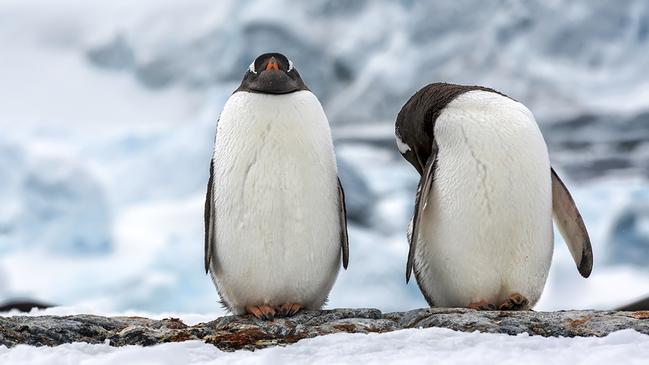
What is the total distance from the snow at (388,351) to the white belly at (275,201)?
18.0 inches

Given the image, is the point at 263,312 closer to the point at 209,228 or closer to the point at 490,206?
the point at 209,228

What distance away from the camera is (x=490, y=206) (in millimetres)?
2488

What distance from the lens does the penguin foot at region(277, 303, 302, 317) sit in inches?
95.9

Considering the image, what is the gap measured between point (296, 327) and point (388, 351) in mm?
370

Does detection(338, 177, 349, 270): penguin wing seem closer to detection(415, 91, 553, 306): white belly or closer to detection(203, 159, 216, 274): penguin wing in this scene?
detection(415, 91, 553, 306): white belly

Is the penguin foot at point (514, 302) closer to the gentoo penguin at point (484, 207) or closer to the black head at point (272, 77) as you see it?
the gentoo penguin at point (484, 207)

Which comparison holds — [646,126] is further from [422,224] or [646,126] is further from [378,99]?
[422,224]

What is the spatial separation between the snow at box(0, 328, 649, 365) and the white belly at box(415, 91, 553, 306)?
568mm

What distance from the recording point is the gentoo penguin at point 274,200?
242 centimetres

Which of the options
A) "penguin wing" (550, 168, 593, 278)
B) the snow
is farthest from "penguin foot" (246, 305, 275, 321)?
"penguin wing" (550, 168, 593, 278)

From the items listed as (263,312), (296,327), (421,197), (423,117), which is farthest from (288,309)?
(423,117)

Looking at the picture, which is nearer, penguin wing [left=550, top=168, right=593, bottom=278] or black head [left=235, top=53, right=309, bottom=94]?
black head [left=235, top=53, right=309, bottom=94]

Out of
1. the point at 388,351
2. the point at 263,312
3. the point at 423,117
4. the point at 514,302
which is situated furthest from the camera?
the point at 423,117

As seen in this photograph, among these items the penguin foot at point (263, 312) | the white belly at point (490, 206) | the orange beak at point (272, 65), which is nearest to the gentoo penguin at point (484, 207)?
the white belly at point (490, 206)
